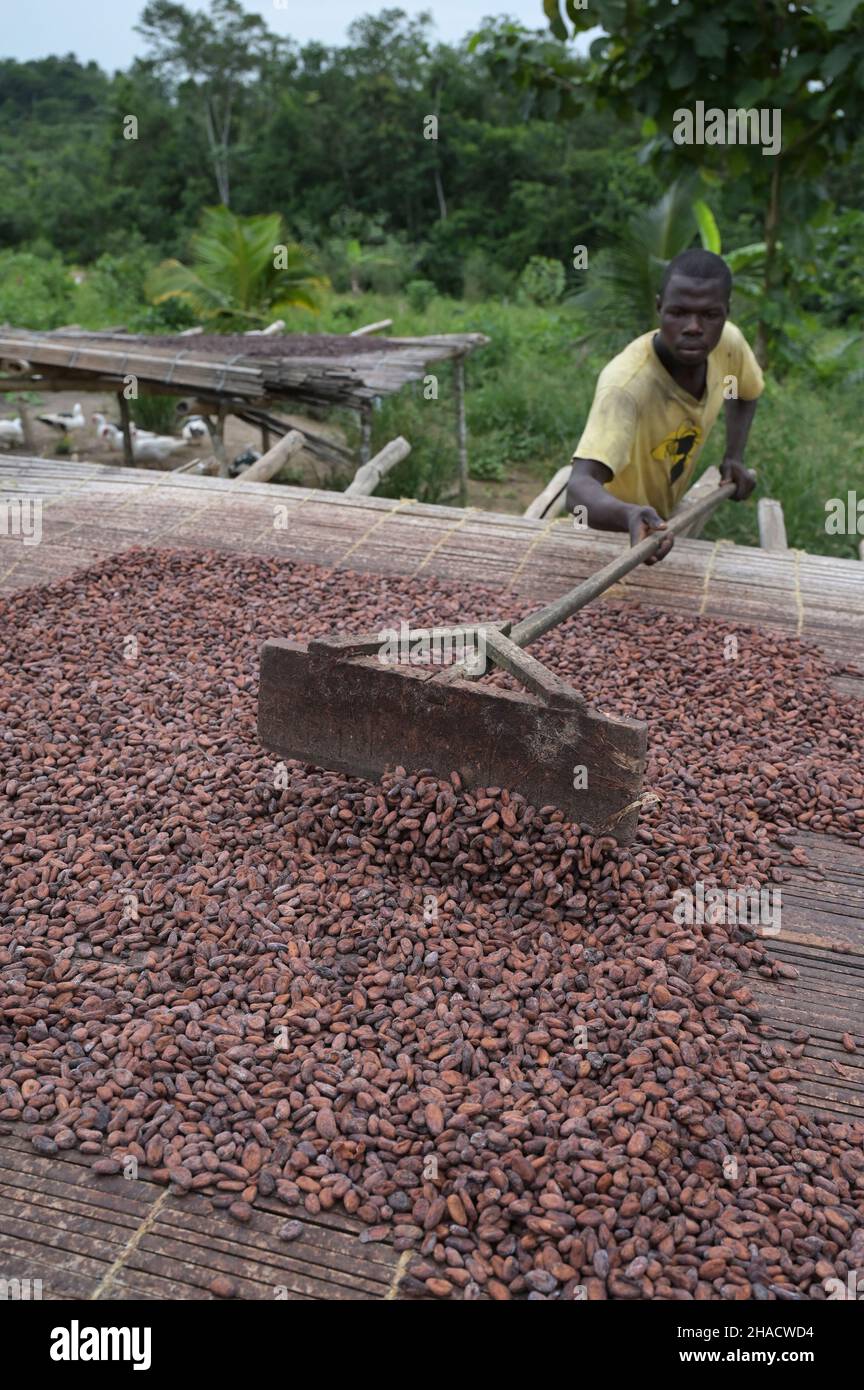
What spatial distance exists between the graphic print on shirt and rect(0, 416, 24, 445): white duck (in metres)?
6.16

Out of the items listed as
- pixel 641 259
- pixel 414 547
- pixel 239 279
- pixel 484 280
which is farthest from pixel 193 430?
pixel 484 280

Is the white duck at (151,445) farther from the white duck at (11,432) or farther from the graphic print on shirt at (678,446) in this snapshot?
the graphic print on shirt at (678,446)

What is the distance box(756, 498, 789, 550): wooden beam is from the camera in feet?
14.2

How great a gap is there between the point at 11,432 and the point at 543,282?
9217mm

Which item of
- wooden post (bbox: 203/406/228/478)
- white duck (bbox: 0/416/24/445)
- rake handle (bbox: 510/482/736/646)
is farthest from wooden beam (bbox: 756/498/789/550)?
white duck (bbox: 0/416/24/445)

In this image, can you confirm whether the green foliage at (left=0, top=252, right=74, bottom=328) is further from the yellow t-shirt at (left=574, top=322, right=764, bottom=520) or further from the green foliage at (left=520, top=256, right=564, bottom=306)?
the yellow t-shirt at (left=574, top=322, right=764, bottom=520)

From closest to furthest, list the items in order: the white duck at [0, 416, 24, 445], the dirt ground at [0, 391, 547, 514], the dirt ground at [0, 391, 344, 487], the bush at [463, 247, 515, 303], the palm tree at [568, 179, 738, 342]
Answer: the palm tree at [568, 179, 738, 342] < the dirt ground at [0, 391, 547, 514] < the white duck at [0, 416, 24, 445] < the dirt ground at [0, 391, 344, 487] < the bush at [463, 247, 515, 303]

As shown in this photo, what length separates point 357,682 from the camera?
7.62 feet

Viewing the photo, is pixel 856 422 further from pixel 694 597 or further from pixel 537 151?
pixel 537 151

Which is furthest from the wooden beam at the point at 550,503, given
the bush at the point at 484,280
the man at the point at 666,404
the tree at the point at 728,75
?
the bush at the point at 484,280

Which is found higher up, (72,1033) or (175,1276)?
(72,1033)

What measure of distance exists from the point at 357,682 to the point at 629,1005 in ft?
2.74

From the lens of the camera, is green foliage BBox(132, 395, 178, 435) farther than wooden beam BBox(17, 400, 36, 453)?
Yes

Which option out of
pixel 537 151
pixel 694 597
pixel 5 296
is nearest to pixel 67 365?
pixel 694 597
